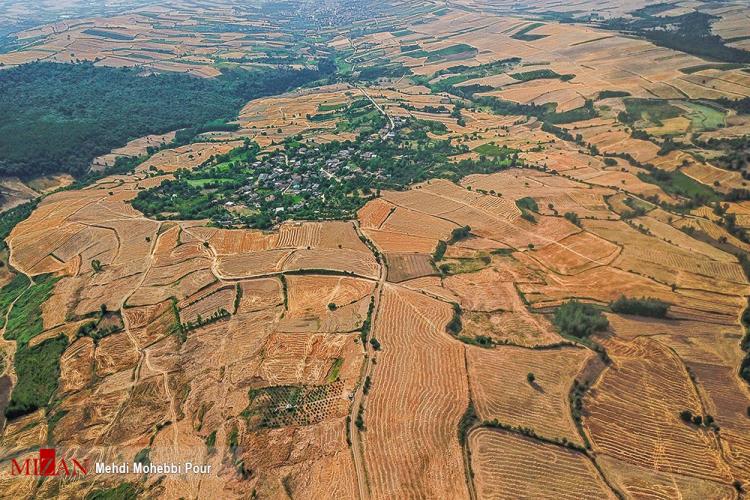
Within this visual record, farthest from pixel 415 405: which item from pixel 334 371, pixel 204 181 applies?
pixel 204 181

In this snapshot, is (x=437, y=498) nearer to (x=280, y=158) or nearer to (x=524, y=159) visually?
(x=524, y=159)

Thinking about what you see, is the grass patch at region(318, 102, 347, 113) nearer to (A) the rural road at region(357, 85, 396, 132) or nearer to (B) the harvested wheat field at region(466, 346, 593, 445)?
(A) the rural road at region(357, 85, 396, 132)

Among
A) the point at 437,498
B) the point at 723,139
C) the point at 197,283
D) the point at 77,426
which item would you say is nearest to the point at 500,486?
the point at 437,498

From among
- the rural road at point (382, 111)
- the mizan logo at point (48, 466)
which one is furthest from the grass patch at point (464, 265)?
the rural road at point (382, 111)

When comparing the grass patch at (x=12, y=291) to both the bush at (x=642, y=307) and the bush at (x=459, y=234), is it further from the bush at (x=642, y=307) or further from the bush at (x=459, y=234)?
the bush at (x=642, y=307)

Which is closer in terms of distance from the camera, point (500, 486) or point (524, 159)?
point (500, 486)

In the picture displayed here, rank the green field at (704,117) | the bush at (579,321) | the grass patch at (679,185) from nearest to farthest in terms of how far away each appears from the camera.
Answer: the bush at (579,321), the grass patch at (679,185), the green field at (704,117)
